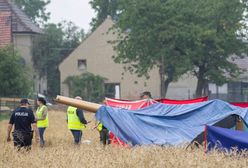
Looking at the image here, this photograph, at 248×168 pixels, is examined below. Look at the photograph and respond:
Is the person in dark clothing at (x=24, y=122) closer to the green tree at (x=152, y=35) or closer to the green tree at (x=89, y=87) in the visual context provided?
the green tree at (x=152, y=35)

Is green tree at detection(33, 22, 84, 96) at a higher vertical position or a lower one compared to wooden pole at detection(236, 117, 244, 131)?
higher

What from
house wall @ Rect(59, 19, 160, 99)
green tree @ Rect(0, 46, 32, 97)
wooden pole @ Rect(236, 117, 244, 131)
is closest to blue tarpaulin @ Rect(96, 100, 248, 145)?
wooden pole @ Rect(236, 117, 244, 131)

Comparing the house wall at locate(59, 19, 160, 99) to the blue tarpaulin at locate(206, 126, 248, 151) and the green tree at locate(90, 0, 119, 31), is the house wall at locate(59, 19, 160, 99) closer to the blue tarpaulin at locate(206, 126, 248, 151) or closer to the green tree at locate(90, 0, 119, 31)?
the green tree at locate(90, 0, 119, 31)

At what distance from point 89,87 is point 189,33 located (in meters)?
15.1

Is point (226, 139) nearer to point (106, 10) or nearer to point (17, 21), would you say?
point (17, 21)

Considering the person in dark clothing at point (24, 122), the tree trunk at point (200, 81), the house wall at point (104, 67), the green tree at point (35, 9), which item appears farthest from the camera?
the green tree at point (35, 9)

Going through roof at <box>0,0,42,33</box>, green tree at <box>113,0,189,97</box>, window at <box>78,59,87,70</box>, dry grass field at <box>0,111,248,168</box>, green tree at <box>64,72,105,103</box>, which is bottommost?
dry grass field at <box>0,111,248,168</box>

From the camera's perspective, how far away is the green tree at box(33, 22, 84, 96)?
66938 millimetres

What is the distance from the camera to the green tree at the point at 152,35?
1927 inches

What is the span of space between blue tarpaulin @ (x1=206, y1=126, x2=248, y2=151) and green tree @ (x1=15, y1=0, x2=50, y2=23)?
91.8 meters

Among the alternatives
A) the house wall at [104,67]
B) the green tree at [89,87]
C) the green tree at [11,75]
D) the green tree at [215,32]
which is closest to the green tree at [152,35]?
the green tree at [215,32]

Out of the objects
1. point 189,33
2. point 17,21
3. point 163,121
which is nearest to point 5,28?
point 17,21

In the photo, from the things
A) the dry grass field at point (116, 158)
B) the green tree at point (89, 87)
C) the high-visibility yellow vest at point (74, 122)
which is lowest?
the dry grass field at point (116, 158)

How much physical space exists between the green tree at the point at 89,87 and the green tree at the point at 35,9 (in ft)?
146
